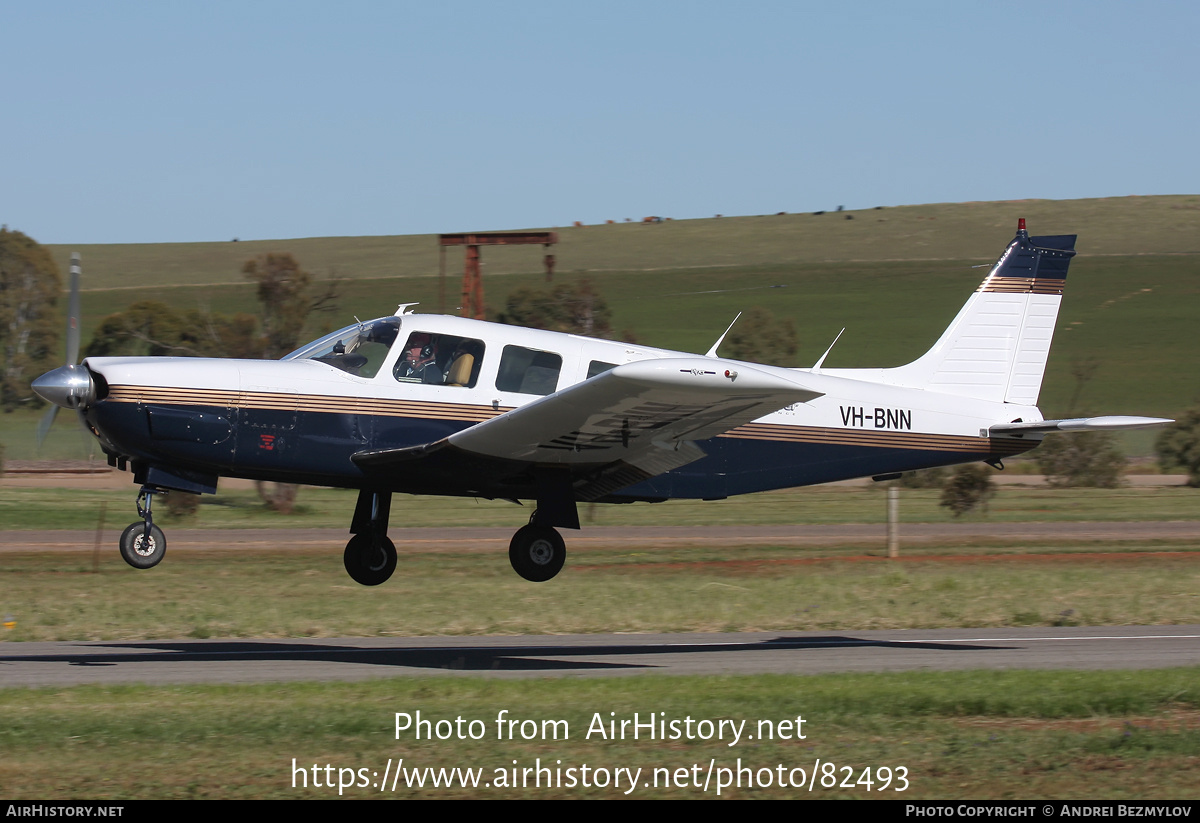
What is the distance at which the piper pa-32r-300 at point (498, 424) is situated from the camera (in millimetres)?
10883

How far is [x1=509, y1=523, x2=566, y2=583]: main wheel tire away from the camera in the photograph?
1248 centimetres

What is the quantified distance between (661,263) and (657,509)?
2705 inches

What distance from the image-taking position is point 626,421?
11.2m

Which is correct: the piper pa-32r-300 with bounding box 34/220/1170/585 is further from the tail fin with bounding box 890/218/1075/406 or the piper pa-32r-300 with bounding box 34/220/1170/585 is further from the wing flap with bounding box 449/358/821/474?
the tail fin with bounding box 890/218/1075/406

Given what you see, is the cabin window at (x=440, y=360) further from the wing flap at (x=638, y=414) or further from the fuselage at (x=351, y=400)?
the wing flap at (x=638, y=414)

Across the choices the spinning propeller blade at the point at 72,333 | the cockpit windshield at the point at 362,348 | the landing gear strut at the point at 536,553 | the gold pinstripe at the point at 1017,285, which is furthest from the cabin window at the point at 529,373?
the gold pinstripe at the point at 1017,285

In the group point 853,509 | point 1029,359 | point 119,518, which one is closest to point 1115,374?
point 853,509

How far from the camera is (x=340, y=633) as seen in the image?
623 inches

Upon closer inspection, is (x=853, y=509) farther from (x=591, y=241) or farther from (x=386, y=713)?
(x=591, y=241)

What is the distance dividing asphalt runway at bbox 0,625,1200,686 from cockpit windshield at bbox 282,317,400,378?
297 cm

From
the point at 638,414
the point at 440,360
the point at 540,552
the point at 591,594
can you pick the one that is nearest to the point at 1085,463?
the point at 591,594

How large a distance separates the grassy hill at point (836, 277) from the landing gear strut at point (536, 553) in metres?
53.7
